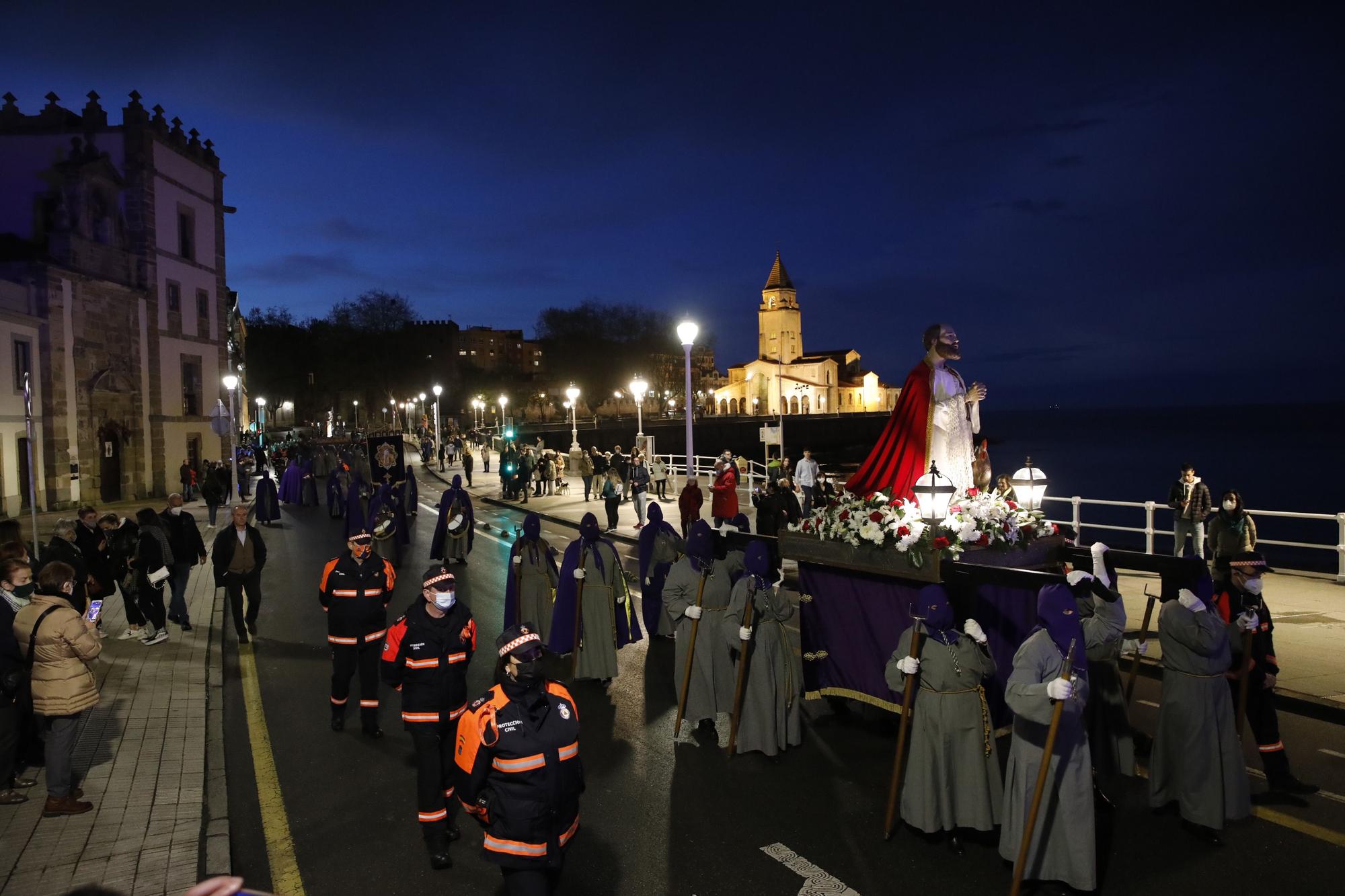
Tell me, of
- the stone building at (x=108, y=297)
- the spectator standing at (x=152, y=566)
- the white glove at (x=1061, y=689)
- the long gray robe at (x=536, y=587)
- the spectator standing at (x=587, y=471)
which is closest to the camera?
the white glove at (x=1061, y=689)

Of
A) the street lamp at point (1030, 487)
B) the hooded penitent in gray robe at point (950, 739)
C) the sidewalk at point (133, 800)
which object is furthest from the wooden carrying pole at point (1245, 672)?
the sidewalk at point (133, 800)

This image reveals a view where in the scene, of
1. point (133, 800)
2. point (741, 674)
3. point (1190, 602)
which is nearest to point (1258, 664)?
point (1190, 602)

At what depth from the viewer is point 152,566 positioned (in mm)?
10562

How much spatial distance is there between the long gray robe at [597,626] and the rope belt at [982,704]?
13.9 feet

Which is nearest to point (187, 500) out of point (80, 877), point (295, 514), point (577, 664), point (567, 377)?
point (295, 514)

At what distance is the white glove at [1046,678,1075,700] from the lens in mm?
4652

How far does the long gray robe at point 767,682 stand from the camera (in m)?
6.99

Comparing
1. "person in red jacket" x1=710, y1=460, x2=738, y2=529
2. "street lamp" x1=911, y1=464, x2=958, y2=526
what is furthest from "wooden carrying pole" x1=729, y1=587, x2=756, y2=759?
"person in red jacket" x1=710, y1=460, x2=738, y2=529

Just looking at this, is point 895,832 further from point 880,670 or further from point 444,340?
point 444,340

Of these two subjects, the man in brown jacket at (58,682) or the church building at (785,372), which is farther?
the church building at (785,372)

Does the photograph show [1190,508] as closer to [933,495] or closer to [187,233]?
[933,495]

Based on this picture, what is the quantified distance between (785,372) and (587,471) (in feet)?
327

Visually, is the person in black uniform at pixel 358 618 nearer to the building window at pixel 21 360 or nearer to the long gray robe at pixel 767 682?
the long gray robe at pixel 767 682

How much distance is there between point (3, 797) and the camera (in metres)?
6.21
